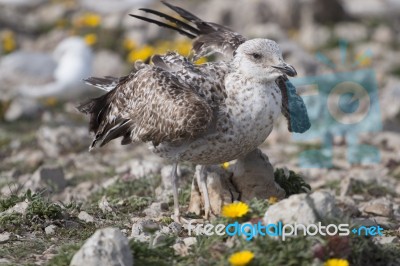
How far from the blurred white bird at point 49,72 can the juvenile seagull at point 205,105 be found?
5885mm

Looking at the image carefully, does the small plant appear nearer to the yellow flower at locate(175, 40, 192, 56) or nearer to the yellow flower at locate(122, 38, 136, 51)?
the yellow flower at locate(175, 40, 192, 56)

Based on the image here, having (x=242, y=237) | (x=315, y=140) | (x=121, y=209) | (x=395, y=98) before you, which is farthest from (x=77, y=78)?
(x=242, y=237)

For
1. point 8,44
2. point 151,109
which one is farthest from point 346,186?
point 8,44

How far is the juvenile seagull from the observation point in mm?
6828

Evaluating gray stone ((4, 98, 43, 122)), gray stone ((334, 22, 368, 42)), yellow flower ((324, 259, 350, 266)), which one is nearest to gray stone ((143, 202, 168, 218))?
yellow flower ((324, 259, 350, 266))

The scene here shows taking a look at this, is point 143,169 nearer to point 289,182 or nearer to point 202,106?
point 289,182

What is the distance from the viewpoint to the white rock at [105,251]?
17.4 feet

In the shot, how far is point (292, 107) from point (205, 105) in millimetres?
1267

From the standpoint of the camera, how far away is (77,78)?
45.1 ft

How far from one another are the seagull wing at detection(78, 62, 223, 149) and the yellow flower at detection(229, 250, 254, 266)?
5.32ft

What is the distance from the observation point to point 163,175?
28.2ft

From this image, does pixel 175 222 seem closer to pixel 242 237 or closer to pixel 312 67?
pixel 242 237

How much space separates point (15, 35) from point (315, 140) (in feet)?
28.9

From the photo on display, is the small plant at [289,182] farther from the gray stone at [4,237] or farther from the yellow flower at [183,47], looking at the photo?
the yellow flower at [183,47]
